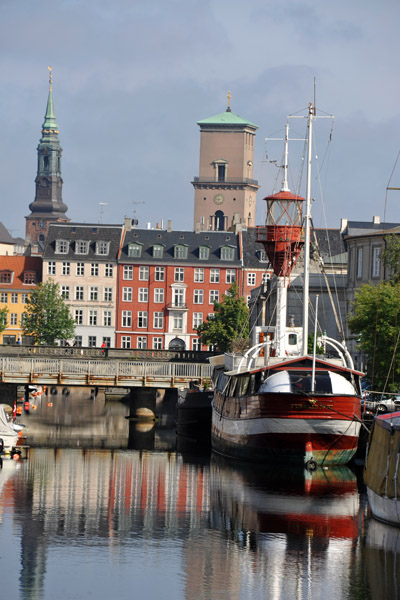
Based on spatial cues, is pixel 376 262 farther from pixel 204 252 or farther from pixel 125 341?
pixel 125 341

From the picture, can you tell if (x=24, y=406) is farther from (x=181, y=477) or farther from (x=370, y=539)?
(x=370, y=539)

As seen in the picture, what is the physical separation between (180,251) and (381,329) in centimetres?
8419

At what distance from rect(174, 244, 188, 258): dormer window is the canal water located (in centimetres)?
8818

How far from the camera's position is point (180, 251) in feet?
Answer: 486

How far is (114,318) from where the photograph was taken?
486 feet

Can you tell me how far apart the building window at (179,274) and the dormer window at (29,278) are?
54.6 ft

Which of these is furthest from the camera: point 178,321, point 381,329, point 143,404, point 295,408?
point 178,321

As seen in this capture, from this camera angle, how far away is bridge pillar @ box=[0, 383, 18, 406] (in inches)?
3332

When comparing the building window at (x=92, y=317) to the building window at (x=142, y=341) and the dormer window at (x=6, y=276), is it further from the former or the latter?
the dormer window at (x=6, y=276)

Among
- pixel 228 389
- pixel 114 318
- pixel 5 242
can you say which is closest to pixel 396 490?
pixel 228 389

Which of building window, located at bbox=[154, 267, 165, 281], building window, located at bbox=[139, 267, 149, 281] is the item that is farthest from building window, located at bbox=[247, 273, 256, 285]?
building window, located at bbox=[139, 267, 149, 281]

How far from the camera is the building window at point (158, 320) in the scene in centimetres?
14825

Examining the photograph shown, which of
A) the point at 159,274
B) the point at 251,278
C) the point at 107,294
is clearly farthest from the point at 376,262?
the point at 107,294

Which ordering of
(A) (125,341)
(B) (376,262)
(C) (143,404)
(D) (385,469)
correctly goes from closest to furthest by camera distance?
(D) (385,469)
(C) (143,404)
(B) (376,262)
(A) (125,341)
